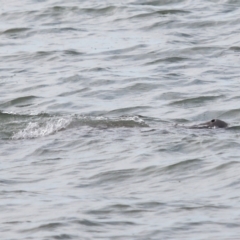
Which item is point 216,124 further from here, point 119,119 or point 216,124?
point 119,119

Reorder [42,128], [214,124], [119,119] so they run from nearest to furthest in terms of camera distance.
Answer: [214,124], [42,128], [119,119]

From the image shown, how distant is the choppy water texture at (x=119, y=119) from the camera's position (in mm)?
7895

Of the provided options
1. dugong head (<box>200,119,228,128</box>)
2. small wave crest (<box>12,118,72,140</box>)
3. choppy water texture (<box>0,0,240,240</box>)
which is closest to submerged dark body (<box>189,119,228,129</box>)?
dugong head (<box>200,119,228,128</box>)

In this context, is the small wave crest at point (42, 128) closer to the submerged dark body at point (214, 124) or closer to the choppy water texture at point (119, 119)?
the choppy water texture at point (119, 119)

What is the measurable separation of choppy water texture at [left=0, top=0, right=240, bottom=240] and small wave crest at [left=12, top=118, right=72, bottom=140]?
21 mm

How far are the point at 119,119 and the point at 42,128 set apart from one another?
997 mm

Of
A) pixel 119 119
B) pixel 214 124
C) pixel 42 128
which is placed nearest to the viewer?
pixel 214 124

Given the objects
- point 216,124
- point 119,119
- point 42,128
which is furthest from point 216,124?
point 42,128

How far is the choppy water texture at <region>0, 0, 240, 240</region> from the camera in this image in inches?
311

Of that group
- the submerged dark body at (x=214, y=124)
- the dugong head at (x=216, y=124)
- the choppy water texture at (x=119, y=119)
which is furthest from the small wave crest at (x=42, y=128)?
the dugong head at (x=216, y=124)

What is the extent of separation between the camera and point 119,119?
11375 mm

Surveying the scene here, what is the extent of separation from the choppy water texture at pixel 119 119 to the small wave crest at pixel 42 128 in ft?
0.07

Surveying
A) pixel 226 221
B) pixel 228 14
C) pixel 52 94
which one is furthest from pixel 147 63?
pixel 226 221

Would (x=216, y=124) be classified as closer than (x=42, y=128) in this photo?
Yes
